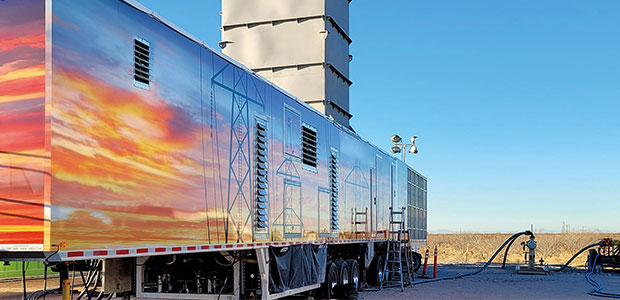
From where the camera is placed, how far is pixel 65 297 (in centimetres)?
681

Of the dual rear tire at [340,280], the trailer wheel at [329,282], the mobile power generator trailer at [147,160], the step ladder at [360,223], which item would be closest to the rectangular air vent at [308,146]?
the mobile power generator trailer at [147,160]

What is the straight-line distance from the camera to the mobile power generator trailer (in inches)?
226

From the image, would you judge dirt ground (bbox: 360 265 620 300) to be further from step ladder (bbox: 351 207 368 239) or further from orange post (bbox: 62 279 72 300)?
orange post (bbox: 62 279 72 300)

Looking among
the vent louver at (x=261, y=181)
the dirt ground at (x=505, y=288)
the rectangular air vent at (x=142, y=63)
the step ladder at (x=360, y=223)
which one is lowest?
the dirt ground at (x=505, y=288)

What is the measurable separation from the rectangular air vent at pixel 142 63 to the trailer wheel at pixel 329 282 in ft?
26.1

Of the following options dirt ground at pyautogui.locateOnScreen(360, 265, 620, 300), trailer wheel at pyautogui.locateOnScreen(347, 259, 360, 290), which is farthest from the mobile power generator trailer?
dirt ground at pyautogui.locateOnScreen(360, 265, 620, 300)

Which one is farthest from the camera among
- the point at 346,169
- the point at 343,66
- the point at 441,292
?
the point at 343,66

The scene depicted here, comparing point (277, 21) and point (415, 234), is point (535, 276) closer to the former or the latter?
point (415, 234)

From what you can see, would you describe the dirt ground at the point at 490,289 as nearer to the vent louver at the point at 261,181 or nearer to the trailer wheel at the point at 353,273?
the trailer wheel at the point at 353,273

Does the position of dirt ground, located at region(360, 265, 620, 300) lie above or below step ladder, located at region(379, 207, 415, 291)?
below

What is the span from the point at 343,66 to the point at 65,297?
1758cm

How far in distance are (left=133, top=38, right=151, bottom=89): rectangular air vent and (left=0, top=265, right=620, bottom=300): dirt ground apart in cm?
966

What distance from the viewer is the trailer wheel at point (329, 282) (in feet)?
45.8

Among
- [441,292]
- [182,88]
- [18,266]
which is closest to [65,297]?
[182,88]
